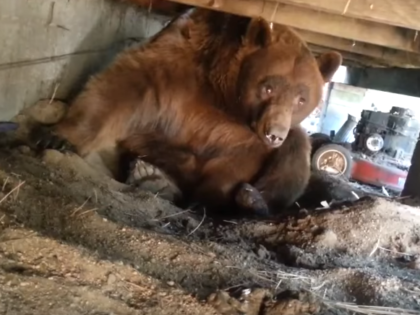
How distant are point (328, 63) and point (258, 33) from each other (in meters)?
0.62

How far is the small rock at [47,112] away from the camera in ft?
13.1

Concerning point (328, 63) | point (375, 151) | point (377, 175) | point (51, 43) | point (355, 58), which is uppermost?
point (355, 58)

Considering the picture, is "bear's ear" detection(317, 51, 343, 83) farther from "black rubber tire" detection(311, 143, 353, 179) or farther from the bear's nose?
"black rubber tire" detection(311, 143, 353, 179)

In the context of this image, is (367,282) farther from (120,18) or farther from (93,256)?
(120,18)

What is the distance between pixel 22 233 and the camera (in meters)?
2.18

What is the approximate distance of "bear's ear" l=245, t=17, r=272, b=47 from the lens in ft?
13.5

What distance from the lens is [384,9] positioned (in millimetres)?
3102

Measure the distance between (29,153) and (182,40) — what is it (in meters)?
1.58

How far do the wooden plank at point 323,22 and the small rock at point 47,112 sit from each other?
114 cm

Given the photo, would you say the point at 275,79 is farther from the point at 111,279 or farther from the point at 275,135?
the point at 111,279

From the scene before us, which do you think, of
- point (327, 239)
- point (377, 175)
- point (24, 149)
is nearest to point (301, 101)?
point (327, 239)

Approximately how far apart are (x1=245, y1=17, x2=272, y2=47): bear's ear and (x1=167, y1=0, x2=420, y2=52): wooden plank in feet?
0.47

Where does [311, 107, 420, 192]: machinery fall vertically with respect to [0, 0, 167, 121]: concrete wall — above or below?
below

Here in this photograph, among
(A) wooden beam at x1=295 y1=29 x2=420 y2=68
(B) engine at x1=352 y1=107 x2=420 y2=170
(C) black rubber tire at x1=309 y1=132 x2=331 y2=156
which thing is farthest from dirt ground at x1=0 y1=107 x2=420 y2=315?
(B) engine at x1=352 y1=107 x2=420 y2=170
